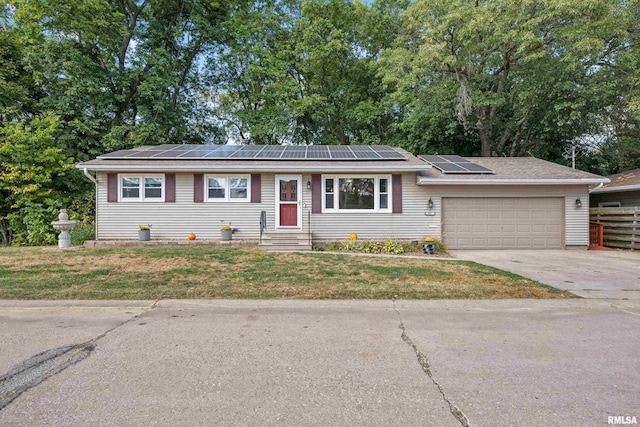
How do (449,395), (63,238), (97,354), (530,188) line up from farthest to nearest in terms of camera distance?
(530,188)
(63,238)
(97,354)
(449,395)

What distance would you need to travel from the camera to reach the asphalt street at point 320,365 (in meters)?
2.45

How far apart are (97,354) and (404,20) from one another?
2114 cm

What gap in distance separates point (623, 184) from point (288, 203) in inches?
534

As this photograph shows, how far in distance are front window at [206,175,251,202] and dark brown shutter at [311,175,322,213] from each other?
233cm

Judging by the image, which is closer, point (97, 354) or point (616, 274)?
point (97, 354)

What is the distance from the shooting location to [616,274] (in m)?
7.48

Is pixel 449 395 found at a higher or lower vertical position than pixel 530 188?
lower

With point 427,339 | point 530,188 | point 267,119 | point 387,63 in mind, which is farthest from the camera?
point 267,119

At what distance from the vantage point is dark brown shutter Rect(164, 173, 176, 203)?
39.2 feet

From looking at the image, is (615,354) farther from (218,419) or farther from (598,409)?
(218,419)

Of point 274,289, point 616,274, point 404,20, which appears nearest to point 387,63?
point 404,20

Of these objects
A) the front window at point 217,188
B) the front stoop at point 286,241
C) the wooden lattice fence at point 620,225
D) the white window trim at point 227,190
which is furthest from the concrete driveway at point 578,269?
the front window at point 217,188

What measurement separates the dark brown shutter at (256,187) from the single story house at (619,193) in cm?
1250

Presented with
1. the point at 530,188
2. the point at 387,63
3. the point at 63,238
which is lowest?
the point at 63,238
